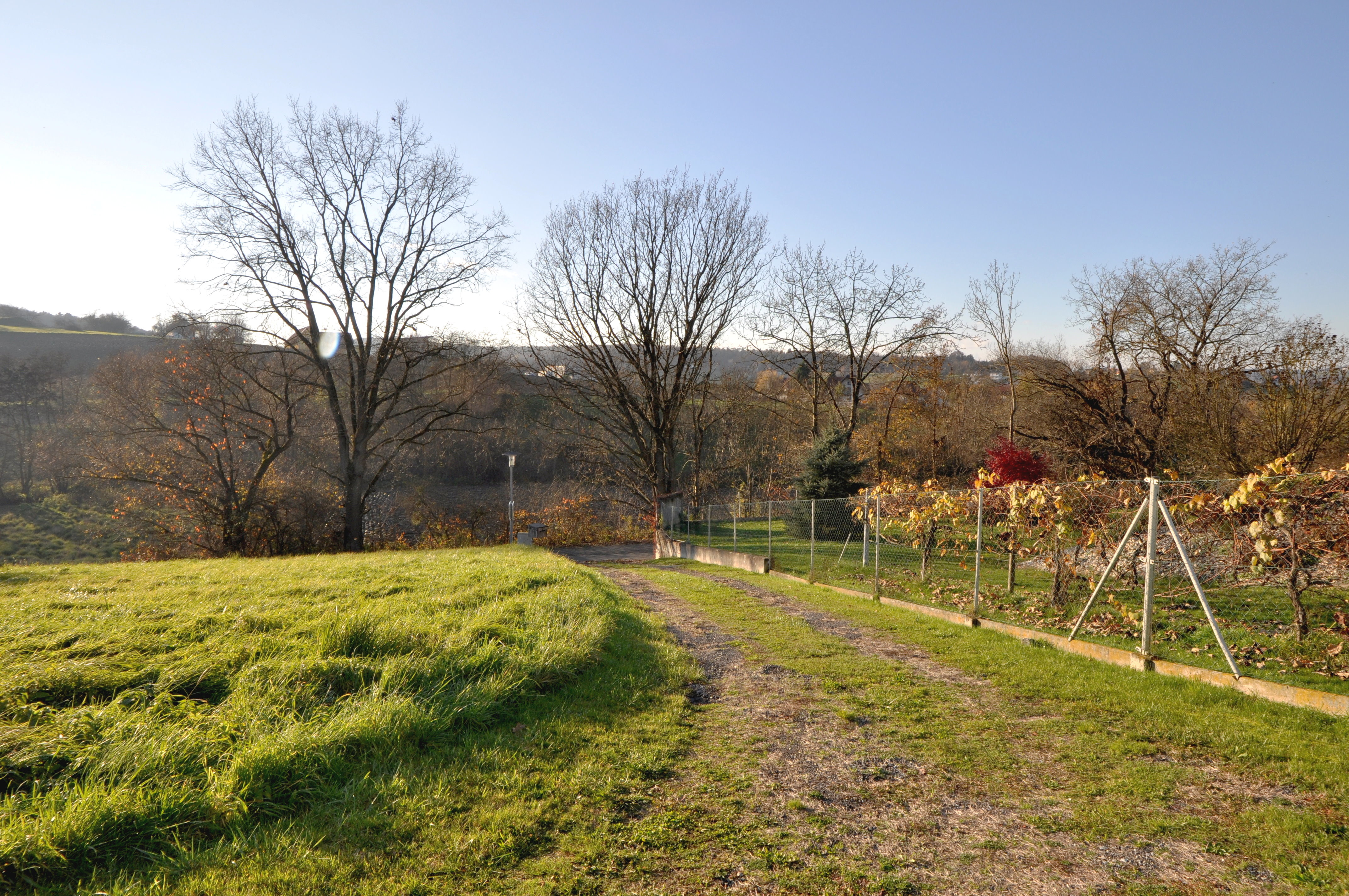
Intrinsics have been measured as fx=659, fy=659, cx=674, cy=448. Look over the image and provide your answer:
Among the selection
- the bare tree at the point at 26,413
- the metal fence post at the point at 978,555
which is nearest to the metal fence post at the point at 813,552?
the metal fence post at the point at 978,555

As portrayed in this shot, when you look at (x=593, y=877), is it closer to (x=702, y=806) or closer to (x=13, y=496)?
(x=702, y=806)

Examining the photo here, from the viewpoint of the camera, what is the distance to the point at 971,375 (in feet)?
133

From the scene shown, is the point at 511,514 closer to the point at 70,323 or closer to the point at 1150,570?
the point at 1150,570

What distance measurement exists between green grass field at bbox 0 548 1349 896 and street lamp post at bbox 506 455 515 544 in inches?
645

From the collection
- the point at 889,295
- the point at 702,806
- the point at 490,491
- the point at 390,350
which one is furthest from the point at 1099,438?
the point at 490,491

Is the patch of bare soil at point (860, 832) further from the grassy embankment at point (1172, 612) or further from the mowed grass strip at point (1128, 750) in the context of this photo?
the grassy embankment at point (1172, 612)

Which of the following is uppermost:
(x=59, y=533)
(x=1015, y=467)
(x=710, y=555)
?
(x=1015, y=467)

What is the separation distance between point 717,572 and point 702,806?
43.0 ft

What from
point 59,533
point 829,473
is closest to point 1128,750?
point 829,473

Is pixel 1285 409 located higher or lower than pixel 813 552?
higher

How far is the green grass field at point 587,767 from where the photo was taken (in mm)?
2914

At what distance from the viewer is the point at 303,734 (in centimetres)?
399

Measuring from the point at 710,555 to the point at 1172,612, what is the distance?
13523 mm

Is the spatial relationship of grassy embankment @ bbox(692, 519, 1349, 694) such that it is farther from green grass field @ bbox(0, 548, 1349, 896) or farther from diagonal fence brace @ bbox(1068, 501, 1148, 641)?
green grass field @ bbox(0, 548, 1349, 896)
